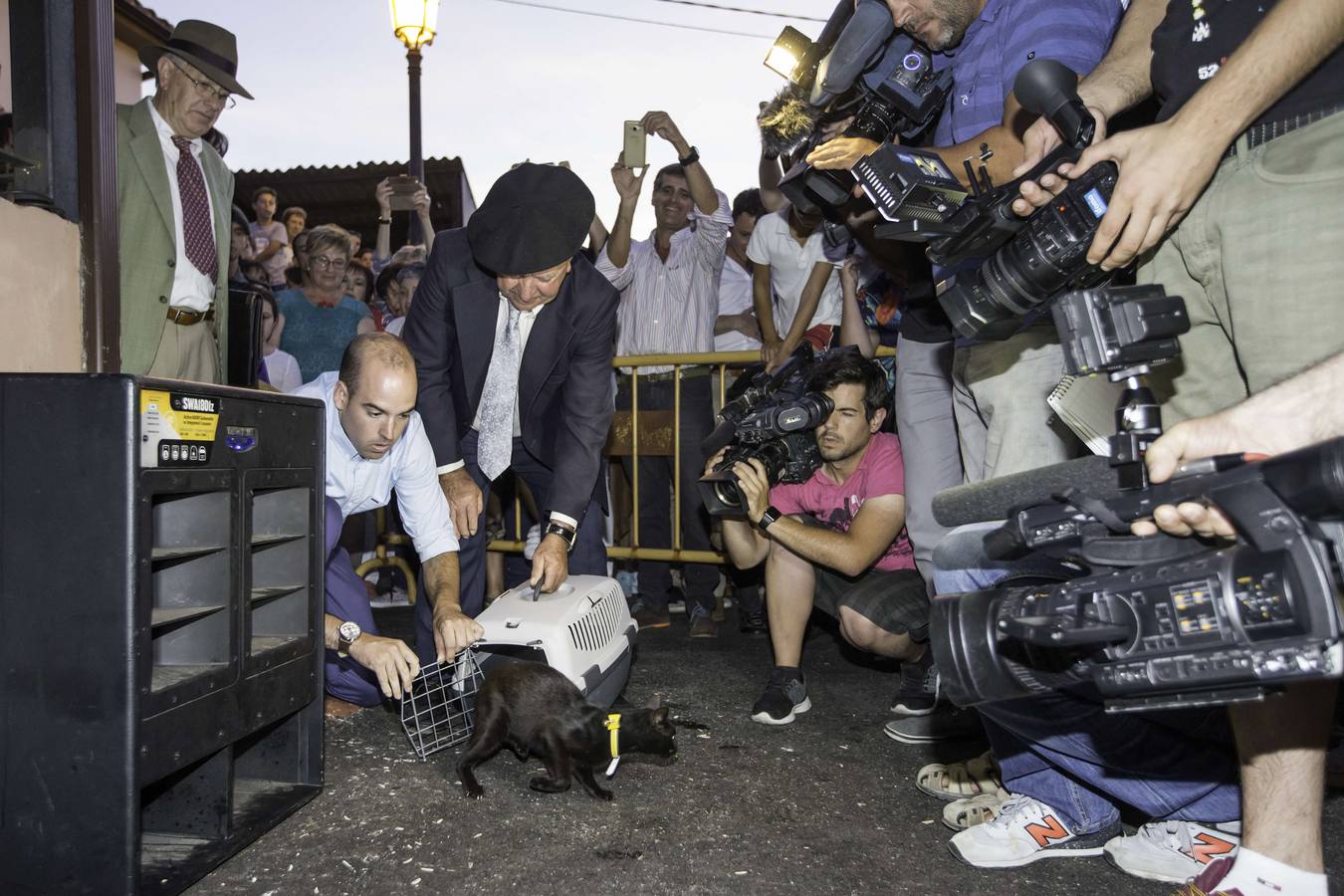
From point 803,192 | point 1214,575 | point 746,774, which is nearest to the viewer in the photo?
point 1214,575

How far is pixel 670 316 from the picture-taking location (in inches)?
209

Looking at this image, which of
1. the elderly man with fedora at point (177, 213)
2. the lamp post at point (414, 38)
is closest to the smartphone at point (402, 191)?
the lamp post at point (414, 38)

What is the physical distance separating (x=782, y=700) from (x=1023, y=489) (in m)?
2.11

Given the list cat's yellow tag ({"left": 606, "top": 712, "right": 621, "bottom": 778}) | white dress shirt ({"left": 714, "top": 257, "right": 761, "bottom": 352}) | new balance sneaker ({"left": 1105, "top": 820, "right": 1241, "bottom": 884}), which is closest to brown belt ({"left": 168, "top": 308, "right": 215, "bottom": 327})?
cat's yellow tag ({"left": 606, "top": 712, "right": 621, "bottom": 778})

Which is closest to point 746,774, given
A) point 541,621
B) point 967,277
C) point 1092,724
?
point 541,621

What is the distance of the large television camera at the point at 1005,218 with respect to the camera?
1652 mm

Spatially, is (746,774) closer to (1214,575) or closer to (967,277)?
(967,277)

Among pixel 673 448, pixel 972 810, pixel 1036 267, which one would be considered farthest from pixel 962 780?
pixel 673 448

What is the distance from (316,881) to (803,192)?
226cm

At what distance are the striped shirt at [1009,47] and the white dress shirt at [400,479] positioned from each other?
6.20ft

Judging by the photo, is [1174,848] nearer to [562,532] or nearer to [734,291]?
[562,532]

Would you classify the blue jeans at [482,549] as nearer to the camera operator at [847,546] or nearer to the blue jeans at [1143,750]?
the camera operator at [847,546]

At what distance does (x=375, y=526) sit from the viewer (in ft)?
19.1

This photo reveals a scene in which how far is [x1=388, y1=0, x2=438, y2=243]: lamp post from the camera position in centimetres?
743
